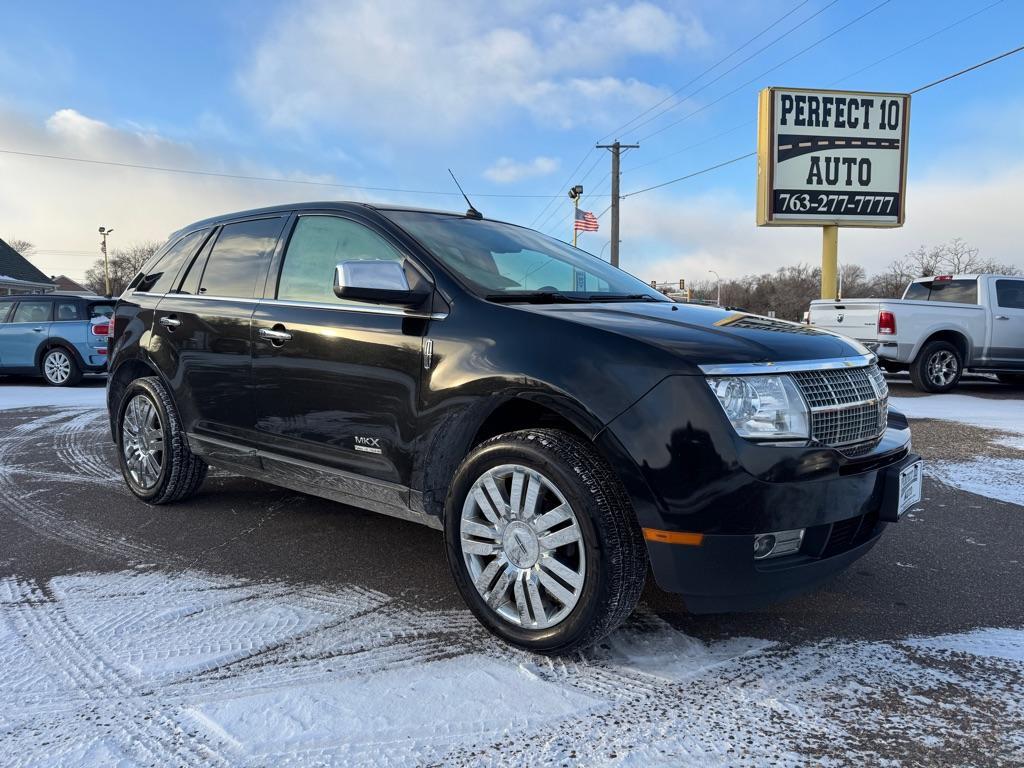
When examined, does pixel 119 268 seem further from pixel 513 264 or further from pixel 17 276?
pixel 513 264

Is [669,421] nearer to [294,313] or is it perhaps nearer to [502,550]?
[502,550]

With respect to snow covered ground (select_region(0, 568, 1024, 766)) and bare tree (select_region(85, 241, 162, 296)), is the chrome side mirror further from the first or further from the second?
bare tree (select_region(85, 241, 162, 296))

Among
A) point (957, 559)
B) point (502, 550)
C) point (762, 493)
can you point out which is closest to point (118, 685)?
point (502, 550)

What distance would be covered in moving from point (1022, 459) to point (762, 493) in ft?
16.4

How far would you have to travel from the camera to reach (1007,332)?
37.1 feet

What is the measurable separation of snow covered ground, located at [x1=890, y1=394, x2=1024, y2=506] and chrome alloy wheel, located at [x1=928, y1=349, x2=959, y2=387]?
0.87ft

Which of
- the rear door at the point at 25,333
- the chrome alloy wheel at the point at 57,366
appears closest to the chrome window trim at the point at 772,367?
the chrome alloy wheel at the point at 57,366

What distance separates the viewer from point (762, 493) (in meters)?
2.30

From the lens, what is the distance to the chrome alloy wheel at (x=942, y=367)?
36.7ft

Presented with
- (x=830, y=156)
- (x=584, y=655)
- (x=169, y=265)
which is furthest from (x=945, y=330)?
(x=169, y=265)

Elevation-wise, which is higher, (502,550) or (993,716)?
(502,550)

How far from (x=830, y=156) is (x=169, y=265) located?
600 inches

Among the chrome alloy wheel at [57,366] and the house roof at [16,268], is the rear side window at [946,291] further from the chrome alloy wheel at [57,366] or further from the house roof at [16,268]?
the house roof at [16,268]

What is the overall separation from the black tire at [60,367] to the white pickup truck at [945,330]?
12.3 m
